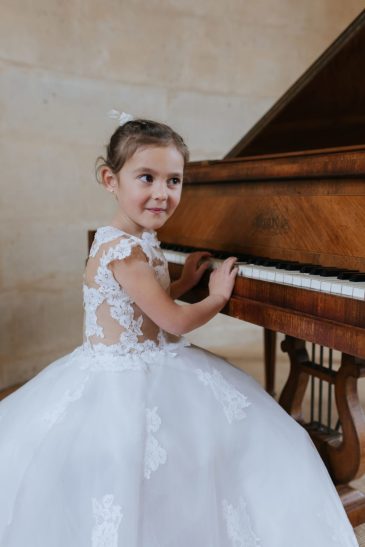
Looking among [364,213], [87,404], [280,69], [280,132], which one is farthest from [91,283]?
[280,69]

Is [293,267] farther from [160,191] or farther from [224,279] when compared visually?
[160,191]

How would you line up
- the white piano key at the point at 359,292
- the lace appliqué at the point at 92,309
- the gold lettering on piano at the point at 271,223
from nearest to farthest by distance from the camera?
the white piano key at the point at 359,292
the lace appliqué at the point at 92,309
the gold lettering on piano at the point at 271,223

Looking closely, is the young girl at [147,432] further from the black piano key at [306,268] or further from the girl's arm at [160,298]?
the black piano key at [306,268]

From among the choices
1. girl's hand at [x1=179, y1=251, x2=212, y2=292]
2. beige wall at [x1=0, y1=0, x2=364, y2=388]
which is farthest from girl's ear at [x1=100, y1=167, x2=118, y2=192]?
beige wall at [x1=0, y1=0, x2=364, y2=388]

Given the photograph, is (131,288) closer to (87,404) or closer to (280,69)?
(87,404)

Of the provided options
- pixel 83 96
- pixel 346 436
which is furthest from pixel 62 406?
pixel 83 96

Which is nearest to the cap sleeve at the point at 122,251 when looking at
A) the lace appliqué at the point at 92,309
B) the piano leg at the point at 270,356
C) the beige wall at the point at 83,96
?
the lace appliqué at the point at 92,309

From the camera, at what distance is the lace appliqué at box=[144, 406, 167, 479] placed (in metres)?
1.39

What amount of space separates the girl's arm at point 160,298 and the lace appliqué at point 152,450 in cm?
30

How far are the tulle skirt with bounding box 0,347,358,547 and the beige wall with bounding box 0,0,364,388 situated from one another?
79.3 inches

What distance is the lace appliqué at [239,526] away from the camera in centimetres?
140

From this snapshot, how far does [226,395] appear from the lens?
1.64 m

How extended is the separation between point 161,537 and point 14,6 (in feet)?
9.97

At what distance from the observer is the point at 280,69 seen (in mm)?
4266
